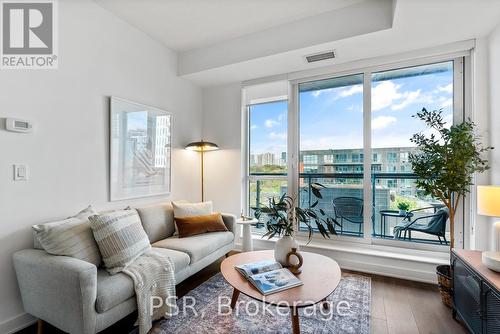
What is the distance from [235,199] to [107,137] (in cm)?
193

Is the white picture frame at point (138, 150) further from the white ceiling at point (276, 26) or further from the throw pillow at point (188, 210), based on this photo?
the white ceiling at point (276, 26)

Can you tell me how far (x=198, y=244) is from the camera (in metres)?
2.49

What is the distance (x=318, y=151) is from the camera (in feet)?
11.1

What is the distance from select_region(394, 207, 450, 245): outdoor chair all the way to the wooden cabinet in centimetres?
88

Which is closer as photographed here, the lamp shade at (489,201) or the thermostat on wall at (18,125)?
the lamp shade at (489,201)

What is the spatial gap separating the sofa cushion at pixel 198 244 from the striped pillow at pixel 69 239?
711 millimetres

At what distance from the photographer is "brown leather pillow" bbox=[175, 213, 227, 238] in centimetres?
273

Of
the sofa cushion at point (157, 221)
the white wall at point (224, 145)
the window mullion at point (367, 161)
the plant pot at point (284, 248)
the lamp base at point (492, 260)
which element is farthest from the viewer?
the white wall at point (224, 145)

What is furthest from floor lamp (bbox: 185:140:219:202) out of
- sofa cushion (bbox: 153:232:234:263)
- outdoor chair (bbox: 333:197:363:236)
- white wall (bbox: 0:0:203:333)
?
outdoor chair (bbox: 333:197:363:236)

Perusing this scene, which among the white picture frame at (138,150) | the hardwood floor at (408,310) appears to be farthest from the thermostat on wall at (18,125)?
the hardwood floor at (408,310)

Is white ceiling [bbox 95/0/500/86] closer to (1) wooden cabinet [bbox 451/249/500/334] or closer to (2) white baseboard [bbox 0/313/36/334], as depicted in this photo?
(1) wooden cabinet [bbox 451/249/500/334]

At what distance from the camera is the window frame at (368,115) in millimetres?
2629

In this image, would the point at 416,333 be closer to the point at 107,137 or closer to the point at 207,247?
the point at 207,247

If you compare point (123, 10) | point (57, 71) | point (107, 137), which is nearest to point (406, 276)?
point (107, 137)
